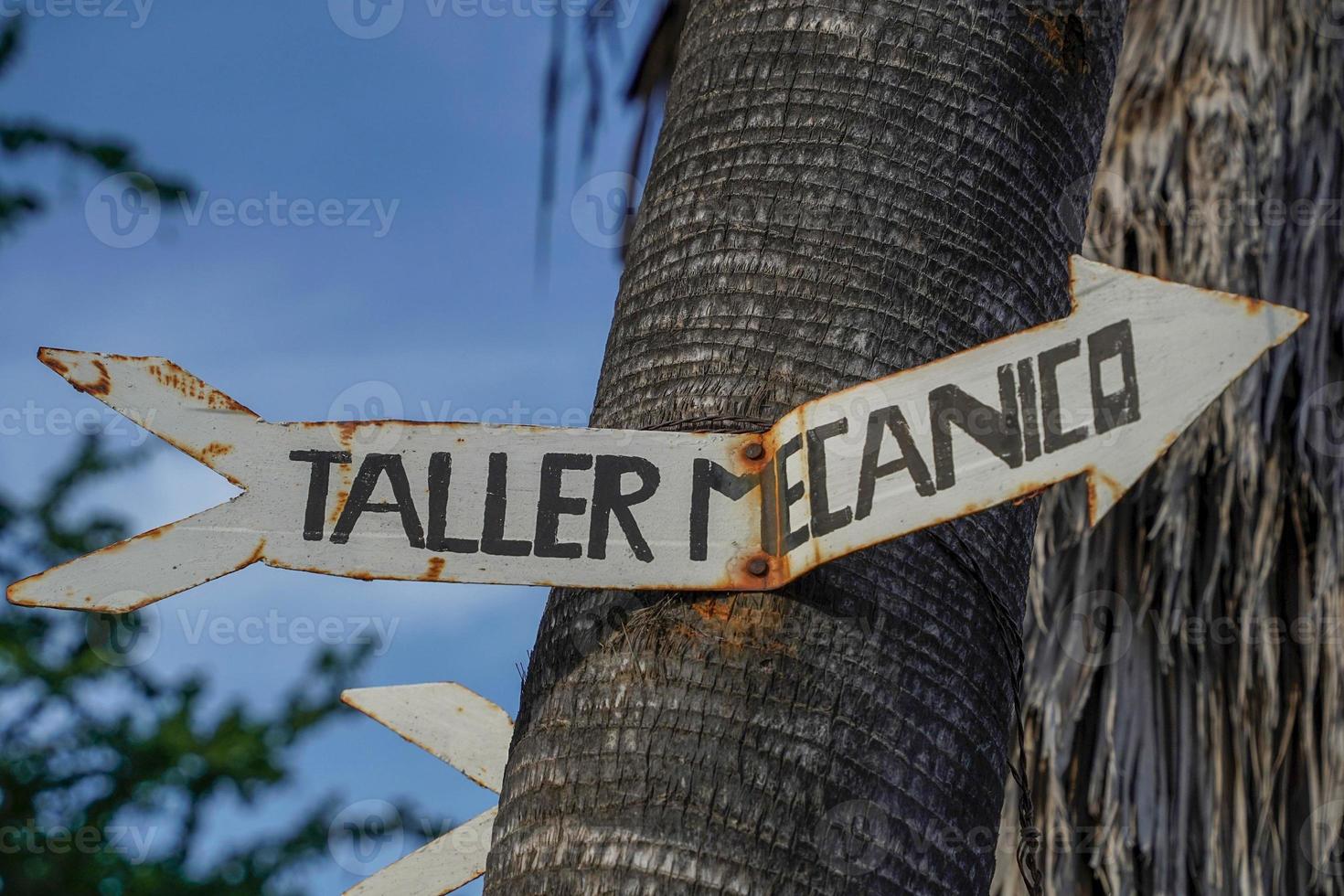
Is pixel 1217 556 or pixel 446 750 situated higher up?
pixel 1217 556

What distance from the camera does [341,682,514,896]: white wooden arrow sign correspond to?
1.56 metres

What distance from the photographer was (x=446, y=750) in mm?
1577

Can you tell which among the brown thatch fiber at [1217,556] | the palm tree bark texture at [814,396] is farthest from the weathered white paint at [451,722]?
the brown thatch fiber at [1217,556]

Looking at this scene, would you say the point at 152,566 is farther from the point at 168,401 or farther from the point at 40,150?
the point at 40,150

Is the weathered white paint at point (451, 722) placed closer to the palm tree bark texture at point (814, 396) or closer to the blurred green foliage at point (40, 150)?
the palm tree bark texture at point (814, 396)

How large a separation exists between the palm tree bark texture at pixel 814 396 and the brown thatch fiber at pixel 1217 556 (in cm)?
212

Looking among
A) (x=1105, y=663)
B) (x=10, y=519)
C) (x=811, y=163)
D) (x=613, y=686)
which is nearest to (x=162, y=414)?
(x=613, y=686)

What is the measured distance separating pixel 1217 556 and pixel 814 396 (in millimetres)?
2714

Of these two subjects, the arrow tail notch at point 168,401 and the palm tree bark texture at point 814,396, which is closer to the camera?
the palm tree bark texture at point 814,396

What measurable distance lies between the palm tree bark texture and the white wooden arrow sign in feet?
1.53

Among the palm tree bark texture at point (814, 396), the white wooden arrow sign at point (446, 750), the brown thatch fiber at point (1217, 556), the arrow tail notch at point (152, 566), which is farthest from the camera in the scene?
the brown thatch fiber at point (1217, 556)

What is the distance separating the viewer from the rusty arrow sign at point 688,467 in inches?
41.3

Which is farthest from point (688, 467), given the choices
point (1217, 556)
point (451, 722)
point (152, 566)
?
point (1217, 556)

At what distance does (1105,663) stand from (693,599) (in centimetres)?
268
